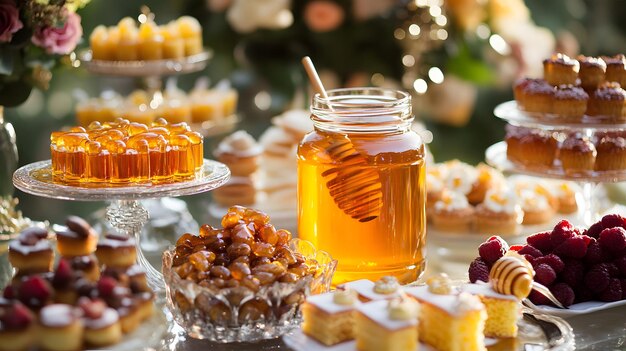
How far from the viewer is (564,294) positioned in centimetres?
148

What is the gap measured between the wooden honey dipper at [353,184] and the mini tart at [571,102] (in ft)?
1.66

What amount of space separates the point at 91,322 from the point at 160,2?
224cm

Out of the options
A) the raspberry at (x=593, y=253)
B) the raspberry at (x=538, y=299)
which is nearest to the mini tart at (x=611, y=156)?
the raspberry at (x=593, y=253)

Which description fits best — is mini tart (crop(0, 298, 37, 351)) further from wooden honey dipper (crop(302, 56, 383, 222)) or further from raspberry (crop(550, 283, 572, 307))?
raspberry (crop(550, 283, 572, 307))

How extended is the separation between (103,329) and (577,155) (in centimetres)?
109

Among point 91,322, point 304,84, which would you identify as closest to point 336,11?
point 304,84

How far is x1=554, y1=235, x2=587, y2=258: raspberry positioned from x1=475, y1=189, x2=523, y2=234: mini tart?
0.39m

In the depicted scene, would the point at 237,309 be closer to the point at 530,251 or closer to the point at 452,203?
the point at 530,251

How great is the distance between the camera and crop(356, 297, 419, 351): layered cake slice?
3.91ft

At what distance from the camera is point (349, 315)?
4.17 ft

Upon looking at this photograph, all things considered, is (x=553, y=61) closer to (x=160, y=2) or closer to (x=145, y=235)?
(x=145, y=235)

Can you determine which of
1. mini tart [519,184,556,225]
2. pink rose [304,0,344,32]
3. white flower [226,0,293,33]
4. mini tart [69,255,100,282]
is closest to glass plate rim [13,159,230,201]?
mini tart [69,255,100,282]

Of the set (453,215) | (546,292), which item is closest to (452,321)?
(546,292)

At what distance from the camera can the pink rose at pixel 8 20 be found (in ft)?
5.76
